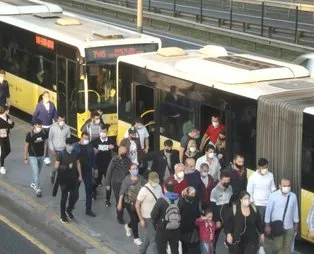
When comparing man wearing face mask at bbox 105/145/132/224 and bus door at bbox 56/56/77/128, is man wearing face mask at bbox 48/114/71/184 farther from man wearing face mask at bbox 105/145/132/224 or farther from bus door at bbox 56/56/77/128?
bus door at bbox 56/56/77/128

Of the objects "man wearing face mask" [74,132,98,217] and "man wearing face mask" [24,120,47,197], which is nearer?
"man wearing face mask" [74,132,98,217]

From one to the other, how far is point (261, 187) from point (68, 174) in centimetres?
316

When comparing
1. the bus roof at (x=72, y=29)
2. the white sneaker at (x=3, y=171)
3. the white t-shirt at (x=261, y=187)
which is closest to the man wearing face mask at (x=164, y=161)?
the white t-shirt at (x=261, y=187)

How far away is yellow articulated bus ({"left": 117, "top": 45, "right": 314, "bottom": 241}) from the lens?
43.5 ft

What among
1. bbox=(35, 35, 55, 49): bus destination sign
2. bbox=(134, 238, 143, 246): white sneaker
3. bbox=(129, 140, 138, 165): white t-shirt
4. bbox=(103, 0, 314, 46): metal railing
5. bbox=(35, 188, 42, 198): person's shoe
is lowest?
bbox=(35, 188, 42, 198): person's shoe

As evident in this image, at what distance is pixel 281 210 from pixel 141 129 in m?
4.68

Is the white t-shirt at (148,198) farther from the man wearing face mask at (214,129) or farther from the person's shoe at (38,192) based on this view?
the person's shoe at (38,192)

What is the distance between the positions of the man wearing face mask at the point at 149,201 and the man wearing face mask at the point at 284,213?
1.56m

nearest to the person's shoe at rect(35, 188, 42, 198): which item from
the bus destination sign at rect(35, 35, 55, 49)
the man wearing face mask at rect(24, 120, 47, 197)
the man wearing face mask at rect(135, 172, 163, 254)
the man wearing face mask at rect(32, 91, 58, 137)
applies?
the man wearing face mask at rect(24, 120, 47, 197)

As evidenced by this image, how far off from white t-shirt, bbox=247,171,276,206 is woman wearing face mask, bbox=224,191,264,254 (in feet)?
3.91

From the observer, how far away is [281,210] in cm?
1195

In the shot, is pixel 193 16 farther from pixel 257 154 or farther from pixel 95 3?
pixel 257 154

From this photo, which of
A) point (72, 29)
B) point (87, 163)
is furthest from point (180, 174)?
point (72, 29)

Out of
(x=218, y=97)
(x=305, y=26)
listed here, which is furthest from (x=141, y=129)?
(x=305, y=26)
